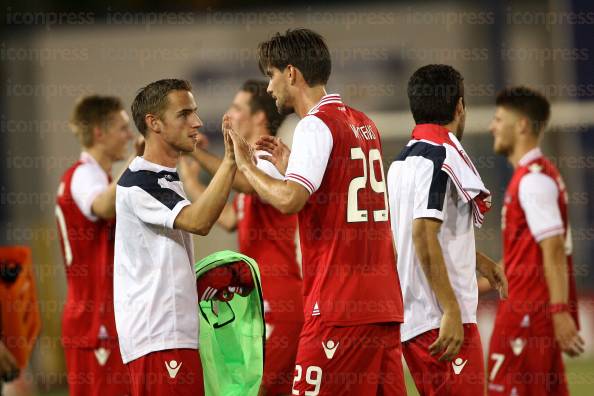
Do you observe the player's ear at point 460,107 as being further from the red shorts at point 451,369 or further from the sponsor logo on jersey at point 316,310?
the sponsor logo on jersey at point 316,310

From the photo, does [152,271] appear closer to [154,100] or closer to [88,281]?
[154,100]

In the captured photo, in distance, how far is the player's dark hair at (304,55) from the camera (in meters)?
4.46

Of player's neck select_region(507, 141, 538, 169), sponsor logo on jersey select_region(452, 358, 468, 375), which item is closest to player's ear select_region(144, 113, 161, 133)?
sponsor logo on jersey select_region(452, 358, 468, 375)

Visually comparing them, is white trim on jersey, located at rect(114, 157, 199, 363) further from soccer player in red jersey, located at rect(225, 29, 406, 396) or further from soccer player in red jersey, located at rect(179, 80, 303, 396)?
soccer player in red jersey, located at rect(179, 80, 303, 396)

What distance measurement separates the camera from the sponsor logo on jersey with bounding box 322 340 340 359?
13.8 ft

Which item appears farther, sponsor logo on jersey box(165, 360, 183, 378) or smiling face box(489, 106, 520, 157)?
smiling face box(489, 106, 520, 157)

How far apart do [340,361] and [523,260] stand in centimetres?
226

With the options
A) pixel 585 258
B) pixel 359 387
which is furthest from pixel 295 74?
pixel 585 258

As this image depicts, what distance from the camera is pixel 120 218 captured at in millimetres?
4434

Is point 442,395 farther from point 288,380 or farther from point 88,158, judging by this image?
point 88,158

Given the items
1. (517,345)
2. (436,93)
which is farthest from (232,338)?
(517,345)

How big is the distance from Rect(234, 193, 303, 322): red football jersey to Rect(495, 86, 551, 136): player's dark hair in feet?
5.82

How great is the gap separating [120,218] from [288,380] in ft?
6.24

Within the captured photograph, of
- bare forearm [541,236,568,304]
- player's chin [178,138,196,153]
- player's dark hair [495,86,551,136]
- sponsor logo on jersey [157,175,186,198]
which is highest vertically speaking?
player's dark hair [495,86,551,136]
